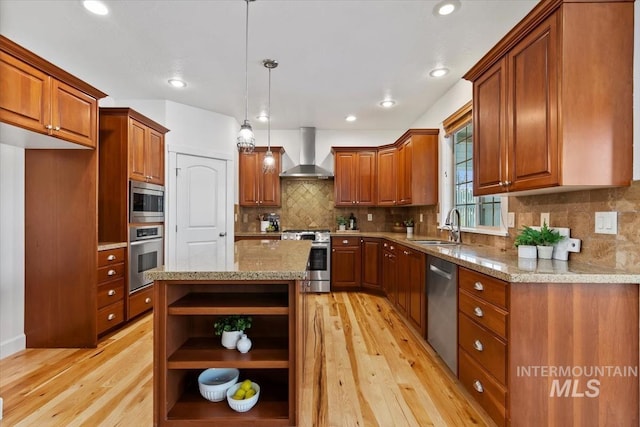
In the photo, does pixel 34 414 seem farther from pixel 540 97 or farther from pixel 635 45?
pixel 635 45

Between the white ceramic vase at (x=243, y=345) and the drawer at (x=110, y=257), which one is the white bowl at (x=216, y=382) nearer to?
the white ceramic vase at (x=243, y=345)

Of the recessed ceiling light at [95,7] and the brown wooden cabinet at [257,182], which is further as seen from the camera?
the brown wooden cabinet at [257,182]

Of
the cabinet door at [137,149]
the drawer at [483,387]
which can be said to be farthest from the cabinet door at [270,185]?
the drawer at [483,387]

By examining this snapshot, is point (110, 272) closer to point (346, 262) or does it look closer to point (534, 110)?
point (346, 262)

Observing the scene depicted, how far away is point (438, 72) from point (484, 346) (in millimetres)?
2599

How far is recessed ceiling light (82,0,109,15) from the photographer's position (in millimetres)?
2107

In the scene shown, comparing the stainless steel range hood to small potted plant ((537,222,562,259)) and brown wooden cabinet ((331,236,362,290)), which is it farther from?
small potted plant ((537,222,562,259))

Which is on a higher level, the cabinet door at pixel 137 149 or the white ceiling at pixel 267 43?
the white ceiling at pixel 267 43

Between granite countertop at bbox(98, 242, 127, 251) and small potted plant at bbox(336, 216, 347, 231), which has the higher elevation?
small potted plant at bbox(336, 216, 347, 231)

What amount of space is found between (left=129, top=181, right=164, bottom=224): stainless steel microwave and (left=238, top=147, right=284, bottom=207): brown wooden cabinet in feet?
4.84

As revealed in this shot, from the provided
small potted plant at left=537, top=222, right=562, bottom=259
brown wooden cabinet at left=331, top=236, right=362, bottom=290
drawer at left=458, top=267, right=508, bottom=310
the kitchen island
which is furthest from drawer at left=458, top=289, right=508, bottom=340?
brown wooden cabinet at left=331, top=236, right=362, bottom=290

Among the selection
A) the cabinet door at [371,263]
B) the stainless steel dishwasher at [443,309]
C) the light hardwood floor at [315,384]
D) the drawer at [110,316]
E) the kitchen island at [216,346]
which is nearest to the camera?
the kitchen island at [216,346]

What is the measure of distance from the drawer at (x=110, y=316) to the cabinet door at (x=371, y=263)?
3.10m

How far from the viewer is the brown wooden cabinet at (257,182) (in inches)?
199
